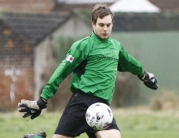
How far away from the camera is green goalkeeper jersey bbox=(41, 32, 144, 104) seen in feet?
27.8

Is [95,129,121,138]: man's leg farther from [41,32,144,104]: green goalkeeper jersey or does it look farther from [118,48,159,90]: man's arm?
[118,48,159,90]: man's arm

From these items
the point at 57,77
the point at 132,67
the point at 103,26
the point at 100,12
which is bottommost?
the point at 132,67

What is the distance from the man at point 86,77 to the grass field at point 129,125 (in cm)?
589

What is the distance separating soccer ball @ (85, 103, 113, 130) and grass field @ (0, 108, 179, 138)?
20.2 feet

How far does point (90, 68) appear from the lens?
28.1 feet

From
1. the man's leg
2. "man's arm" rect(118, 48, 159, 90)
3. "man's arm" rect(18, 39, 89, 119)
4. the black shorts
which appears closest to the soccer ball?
the man's leg

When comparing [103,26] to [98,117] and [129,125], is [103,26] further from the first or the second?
[129,125]

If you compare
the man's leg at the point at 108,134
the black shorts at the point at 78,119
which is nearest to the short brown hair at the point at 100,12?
the black shorts at the point at 78,119

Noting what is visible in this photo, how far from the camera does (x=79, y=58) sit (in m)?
8.50

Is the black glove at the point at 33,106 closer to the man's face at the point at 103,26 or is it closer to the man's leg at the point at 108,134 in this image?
the man's leg at the point at 108,134

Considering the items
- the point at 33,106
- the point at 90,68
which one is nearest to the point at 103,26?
the point at 90,68

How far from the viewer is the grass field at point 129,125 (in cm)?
1526

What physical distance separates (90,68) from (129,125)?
28.8 feet

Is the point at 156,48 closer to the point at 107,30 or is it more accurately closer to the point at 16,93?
the point at 16,93
